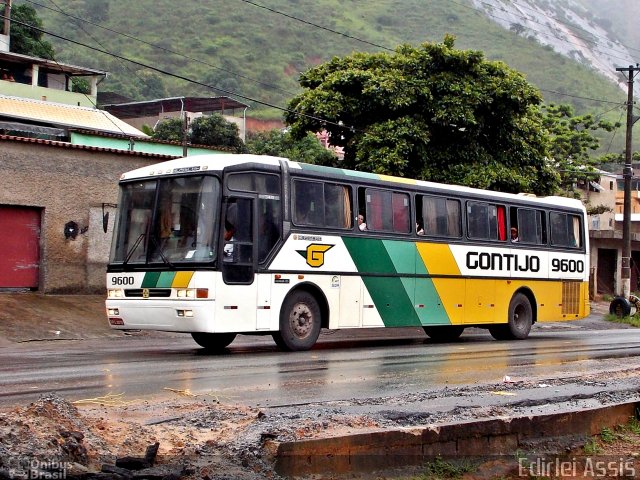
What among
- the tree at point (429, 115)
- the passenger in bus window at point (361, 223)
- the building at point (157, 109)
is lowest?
the passenger in bus window at point (361, 223)

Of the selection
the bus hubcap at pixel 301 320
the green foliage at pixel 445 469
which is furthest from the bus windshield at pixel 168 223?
the green foliage at pixel 445 469

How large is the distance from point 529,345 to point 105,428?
14.2m

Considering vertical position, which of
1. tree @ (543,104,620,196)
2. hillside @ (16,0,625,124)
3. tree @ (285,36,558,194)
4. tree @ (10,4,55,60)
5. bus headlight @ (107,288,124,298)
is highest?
hillside @ (16,0,625,124)

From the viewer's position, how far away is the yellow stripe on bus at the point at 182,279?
14.8 metres

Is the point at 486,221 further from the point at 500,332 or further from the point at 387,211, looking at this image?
the point at 387,211

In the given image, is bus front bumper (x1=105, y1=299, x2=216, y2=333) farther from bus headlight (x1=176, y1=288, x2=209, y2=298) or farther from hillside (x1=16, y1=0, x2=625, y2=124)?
hillside (x1=16, y1=0, x2=625, y2=124)

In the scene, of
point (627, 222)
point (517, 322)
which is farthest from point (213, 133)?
point (517, 322)

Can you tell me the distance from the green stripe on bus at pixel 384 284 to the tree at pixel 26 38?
43849 millimetres

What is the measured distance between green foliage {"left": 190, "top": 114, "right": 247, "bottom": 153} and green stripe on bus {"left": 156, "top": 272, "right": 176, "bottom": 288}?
126 feet

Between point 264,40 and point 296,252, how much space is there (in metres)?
121

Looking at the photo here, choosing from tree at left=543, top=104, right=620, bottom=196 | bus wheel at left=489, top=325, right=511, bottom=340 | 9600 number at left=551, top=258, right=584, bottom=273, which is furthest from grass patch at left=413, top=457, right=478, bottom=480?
tree at left=543, top=104, right=620, bottom=196

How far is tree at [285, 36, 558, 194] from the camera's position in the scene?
26641mm

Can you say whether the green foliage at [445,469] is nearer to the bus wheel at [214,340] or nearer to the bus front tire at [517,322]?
the bus wheel at [214,340]

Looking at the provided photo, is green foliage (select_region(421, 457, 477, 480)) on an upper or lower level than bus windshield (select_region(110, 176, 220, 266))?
lower
